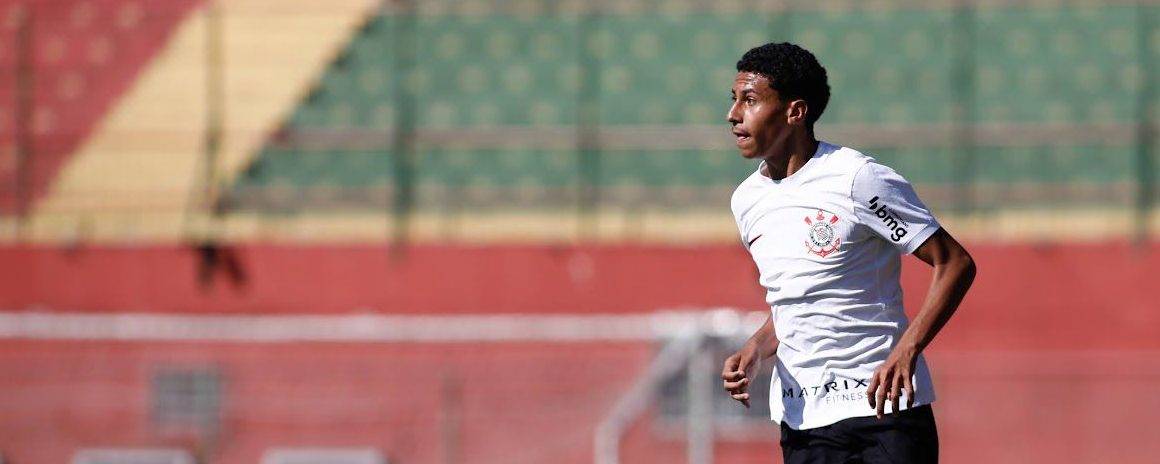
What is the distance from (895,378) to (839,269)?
376mm

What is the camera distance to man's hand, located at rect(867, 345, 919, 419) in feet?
12.1

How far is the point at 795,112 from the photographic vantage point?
13.3 feet

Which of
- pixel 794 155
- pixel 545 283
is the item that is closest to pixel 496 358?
pixel 545 283

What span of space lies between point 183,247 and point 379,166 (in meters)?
1.55

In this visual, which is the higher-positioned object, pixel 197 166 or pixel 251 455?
pixel 197 166

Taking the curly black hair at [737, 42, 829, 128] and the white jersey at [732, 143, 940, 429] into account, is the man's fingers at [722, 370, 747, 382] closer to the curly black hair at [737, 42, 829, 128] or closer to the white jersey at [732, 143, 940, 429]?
the white jersey at [732, 143, 940, 429]

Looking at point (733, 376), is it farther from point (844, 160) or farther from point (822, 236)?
point (844, 160)

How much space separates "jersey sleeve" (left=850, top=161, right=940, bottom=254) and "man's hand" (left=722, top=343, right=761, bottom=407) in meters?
0.48

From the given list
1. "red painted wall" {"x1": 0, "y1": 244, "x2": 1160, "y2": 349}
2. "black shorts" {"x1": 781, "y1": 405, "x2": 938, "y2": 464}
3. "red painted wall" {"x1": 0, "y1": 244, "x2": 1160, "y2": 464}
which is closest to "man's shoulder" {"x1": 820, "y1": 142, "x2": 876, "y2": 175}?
"black shorts" {"x1": 781, "y1": 405, "x2": 938, "y2": 464}

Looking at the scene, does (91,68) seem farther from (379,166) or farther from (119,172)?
(379,166)

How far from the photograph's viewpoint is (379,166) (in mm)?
12039

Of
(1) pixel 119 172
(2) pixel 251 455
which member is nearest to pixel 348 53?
(1) pixel 119 172

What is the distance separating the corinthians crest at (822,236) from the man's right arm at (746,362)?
1.08 feet

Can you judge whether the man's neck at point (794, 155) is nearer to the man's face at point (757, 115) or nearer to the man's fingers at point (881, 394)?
the man's face at point (757, 115)
